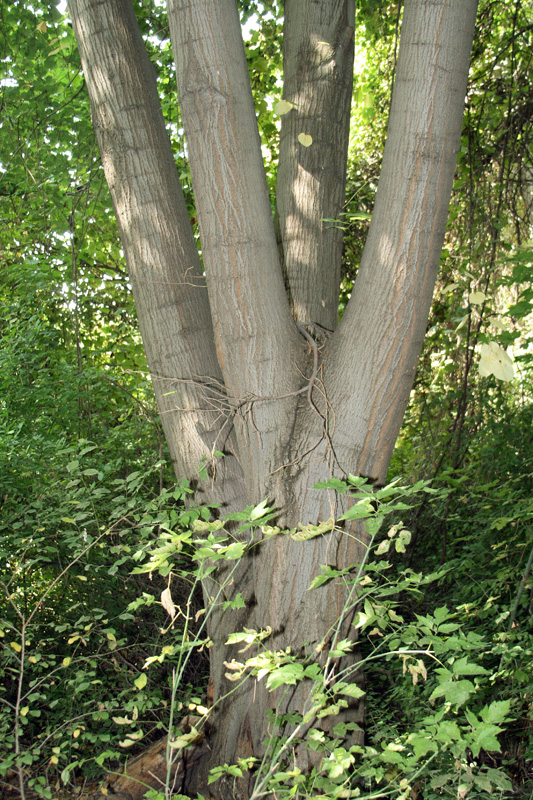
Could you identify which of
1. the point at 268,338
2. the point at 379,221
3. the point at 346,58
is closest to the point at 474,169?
the point at 346,58

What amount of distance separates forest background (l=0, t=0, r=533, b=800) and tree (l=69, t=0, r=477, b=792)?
21 centimetres

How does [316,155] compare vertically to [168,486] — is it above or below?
above

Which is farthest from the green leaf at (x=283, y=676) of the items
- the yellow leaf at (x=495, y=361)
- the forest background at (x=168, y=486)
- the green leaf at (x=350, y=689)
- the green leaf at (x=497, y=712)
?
the yellow leaf at (x=495, y=361)

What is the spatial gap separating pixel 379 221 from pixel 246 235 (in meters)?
0.47

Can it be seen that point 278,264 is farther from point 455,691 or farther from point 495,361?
point 455,691

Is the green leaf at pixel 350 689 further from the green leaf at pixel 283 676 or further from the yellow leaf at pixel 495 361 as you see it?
the yellow leaf at pixel 495 361

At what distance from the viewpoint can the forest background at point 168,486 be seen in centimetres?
195

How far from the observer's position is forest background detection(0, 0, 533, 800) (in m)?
1.95

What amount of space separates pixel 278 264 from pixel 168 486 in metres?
1.90

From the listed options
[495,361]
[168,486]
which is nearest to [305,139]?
[495,361]

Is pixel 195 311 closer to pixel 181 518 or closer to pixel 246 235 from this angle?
pixel 246 235

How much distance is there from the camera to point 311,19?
2.45 metres

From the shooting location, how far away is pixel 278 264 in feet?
7.04

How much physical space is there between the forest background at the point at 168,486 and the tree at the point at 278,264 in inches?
8.3
